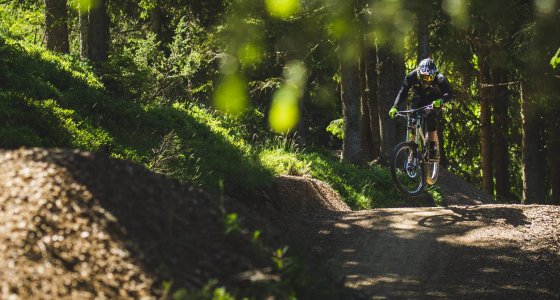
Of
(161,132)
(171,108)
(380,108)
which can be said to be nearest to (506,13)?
(380,108)

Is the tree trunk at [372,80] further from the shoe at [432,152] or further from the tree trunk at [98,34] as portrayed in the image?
the shoe at [432,152]

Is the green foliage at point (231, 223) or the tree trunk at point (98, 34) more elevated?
the tree trunk at point (98, 34)

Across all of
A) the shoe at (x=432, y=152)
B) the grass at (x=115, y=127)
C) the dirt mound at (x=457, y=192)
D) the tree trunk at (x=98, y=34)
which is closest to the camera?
the grass at (x=115, y=127)

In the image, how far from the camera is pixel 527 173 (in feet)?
70.7

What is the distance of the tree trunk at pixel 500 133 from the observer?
25.0m

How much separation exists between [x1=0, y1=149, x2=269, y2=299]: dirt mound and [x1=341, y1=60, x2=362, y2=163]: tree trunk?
1409 cm

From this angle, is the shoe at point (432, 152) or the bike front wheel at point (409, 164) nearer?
the bike front wheel at point (409, 164)

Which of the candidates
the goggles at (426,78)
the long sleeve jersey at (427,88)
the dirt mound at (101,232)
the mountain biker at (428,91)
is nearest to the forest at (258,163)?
the dirt mound at (101,232)

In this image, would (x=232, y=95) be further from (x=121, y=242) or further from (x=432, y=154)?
(x=121, y=242)

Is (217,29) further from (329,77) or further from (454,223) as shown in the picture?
(454,223)

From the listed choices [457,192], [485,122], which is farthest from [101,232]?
[485,122]

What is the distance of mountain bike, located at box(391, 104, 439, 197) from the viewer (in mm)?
12289

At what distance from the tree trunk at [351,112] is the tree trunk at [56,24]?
6.92m

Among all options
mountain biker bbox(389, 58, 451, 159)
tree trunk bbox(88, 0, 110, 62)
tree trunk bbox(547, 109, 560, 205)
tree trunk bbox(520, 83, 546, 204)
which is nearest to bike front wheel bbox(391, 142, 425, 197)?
mountain biker bbox(389, 58, 451, 159)
